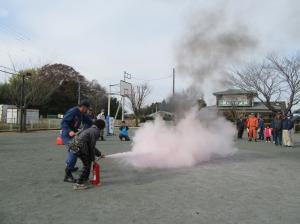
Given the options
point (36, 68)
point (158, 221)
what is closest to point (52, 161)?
point (158, 221)

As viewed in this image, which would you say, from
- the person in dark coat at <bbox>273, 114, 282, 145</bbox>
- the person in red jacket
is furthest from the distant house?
the person in dark coat at <bbox>273, 114, 282, 145</bbox>

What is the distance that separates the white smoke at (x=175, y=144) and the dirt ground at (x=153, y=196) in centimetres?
96

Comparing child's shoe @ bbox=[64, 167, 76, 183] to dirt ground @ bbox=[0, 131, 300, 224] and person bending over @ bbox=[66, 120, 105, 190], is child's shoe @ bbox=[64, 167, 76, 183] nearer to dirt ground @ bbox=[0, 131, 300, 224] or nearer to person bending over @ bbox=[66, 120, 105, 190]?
dirt ground @ bbox=[0, 131, 300, 224]

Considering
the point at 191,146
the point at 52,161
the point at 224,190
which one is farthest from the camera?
the point at 191,146

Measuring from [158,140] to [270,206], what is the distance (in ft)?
16.9

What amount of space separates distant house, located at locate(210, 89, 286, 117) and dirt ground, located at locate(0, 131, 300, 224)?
35255 mm

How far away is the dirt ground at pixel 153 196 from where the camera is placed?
4766 millimetres

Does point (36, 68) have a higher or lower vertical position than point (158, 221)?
higher

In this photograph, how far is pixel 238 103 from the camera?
164ft

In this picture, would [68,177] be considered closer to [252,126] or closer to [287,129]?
[287,129]

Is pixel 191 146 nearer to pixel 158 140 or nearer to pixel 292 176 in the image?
pixel 158 140

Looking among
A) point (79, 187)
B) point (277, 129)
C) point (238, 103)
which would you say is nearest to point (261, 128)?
point (277, 129)

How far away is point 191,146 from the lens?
422 inches

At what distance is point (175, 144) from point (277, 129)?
35.3ft
